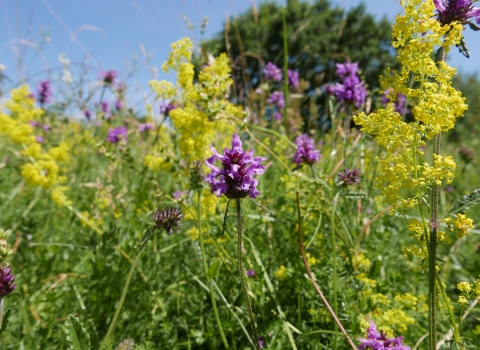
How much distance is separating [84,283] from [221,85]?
1.28 metres

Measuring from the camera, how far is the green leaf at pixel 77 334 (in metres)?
1.05

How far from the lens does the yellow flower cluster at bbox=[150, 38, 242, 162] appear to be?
5.15 feet

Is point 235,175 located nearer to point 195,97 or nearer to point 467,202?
point 467,202

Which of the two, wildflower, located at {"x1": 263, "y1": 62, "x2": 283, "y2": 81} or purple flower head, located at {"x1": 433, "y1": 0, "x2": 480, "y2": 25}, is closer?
purple flower head, located at {"x1": 433, "y1": 0, "x2": 480, "y2": 25}

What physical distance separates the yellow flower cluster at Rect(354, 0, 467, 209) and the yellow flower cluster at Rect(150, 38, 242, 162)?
73 cm

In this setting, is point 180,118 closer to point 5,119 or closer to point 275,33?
point 5,119

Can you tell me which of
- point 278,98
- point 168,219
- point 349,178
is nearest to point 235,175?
point 168,219

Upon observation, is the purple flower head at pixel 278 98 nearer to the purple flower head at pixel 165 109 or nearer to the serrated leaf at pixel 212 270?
the purple flower head at pixel 165 109

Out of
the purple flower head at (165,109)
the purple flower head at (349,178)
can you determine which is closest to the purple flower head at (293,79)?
the purple flower head at (165,109)

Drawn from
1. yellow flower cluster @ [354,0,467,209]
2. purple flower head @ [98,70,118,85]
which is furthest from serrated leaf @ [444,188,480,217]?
purple flower head @ [98,70,118,85]

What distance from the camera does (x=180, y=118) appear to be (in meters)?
1.58

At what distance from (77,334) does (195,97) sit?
0.97 meters

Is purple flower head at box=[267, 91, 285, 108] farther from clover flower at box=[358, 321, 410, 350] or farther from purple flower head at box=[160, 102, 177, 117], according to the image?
clover flower at box=[358, 321, 410, 350]

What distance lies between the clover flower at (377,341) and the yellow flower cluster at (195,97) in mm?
935
